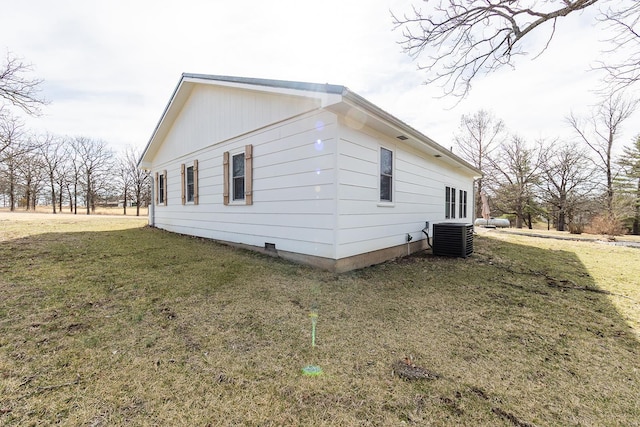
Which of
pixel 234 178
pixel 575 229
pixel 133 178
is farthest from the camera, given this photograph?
pixel 133 178

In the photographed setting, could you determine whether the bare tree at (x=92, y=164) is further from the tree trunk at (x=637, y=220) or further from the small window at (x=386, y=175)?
the tree trunk at (x=637, y=220)

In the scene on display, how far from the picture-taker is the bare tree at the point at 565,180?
21703 millimetres

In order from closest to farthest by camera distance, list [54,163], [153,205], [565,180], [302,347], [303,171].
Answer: [302,347]
[303,171]
[153,205]
[565,180]
[54,163]

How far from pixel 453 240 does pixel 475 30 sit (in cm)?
482

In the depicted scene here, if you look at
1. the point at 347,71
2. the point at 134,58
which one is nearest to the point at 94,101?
the point at 134,58

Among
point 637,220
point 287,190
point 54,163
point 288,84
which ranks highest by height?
point 54,163

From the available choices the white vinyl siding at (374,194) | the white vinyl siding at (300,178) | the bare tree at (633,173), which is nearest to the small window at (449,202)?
the white vinyl siding at (300,178)

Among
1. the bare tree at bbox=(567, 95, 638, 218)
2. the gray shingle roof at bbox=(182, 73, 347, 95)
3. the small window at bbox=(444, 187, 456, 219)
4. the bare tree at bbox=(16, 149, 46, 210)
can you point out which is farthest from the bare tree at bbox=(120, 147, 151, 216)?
the bare tree at bbox=(567, 95, 638, 218)

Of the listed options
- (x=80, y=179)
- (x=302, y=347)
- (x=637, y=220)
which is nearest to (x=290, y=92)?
(x=302, y=347)

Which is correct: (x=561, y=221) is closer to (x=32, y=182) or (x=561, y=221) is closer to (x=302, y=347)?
(x=302, y=347)

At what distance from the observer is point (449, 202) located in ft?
32.3

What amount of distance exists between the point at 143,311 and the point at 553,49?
354 inches

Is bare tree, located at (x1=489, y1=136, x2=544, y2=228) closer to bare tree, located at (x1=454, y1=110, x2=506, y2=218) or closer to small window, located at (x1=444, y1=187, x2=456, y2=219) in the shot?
bare tree, located at (x1=454, y1=110, x2=506, y2=218)

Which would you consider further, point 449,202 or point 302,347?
point 449,202
